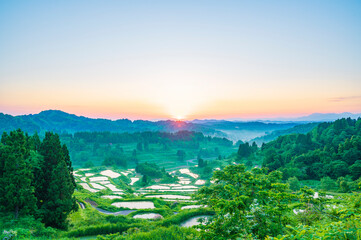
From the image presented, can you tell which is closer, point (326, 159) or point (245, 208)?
point (245, 208)

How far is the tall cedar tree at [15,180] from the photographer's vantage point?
17109mm

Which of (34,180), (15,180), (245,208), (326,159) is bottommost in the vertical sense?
(326,159)

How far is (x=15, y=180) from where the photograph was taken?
17.4 metres

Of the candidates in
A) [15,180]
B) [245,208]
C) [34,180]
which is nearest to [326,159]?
[245,208]

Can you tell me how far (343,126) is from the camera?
69.8 metres

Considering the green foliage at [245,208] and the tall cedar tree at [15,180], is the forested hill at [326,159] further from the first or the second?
the tall cedar tree at [15,180]

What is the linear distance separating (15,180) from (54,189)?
140 inches

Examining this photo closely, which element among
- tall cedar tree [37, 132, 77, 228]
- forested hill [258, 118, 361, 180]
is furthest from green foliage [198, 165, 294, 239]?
forested hill [258, 118, 361, 180]

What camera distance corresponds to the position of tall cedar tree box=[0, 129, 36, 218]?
56.1 feet

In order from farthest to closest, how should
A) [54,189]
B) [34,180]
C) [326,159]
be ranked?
[326,159], [34,180], [54,189]

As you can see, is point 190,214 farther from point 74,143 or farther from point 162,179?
point 74,143

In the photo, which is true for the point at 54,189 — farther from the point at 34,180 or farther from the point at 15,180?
the point at 15,180

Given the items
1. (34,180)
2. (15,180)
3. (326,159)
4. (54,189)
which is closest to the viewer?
(15,180)

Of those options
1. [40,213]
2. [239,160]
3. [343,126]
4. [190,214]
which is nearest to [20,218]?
[40,213]
